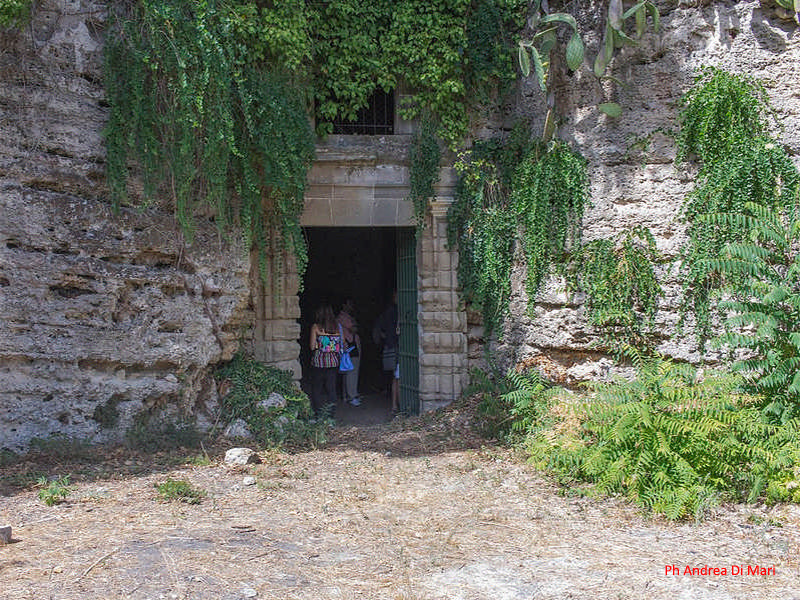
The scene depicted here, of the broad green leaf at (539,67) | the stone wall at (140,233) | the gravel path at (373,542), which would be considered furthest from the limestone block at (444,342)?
the broad green leaf at (539,67)

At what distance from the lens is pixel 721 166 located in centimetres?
705

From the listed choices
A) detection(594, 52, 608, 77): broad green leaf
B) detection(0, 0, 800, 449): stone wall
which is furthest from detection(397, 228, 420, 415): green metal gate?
detection(594, 52, 608, 77): broad green leaf

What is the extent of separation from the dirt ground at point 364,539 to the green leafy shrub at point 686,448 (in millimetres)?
154

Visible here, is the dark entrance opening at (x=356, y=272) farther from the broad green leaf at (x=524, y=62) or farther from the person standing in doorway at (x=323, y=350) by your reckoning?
the broad green leaf at (x=524, y=62)

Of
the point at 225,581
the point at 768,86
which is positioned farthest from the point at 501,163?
the point at 225,581

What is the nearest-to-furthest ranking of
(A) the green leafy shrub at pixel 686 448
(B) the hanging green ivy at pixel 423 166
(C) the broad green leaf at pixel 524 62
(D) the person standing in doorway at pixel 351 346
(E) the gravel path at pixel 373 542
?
(E) the gravel path at pixel 373 542 < (A) the green leafy shrub at pixel 686 448 < (C) the broad green leaf at pixel 524 62 < (B) the hanging green ivy at pixel 423 166 < (D) the person standing in doorway at pixel 351 346

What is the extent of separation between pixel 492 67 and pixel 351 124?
1.76 metres

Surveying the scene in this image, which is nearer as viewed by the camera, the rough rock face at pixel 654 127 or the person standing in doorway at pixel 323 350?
the rough rock face at pixel 654 127

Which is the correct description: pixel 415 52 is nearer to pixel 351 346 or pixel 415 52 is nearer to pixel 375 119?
pixel 375 119

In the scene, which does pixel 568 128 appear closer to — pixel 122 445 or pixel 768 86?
pixel 768 86

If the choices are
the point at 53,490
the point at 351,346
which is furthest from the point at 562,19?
the point at 53,490

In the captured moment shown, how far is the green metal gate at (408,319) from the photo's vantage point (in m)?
9.27

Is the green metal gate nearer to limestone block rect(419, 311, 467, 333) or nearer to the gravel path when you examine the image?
limestone block rect(419, 311, 467, 333)

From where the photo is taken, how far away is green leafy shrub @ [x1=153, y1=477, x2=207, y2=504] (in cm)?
562
